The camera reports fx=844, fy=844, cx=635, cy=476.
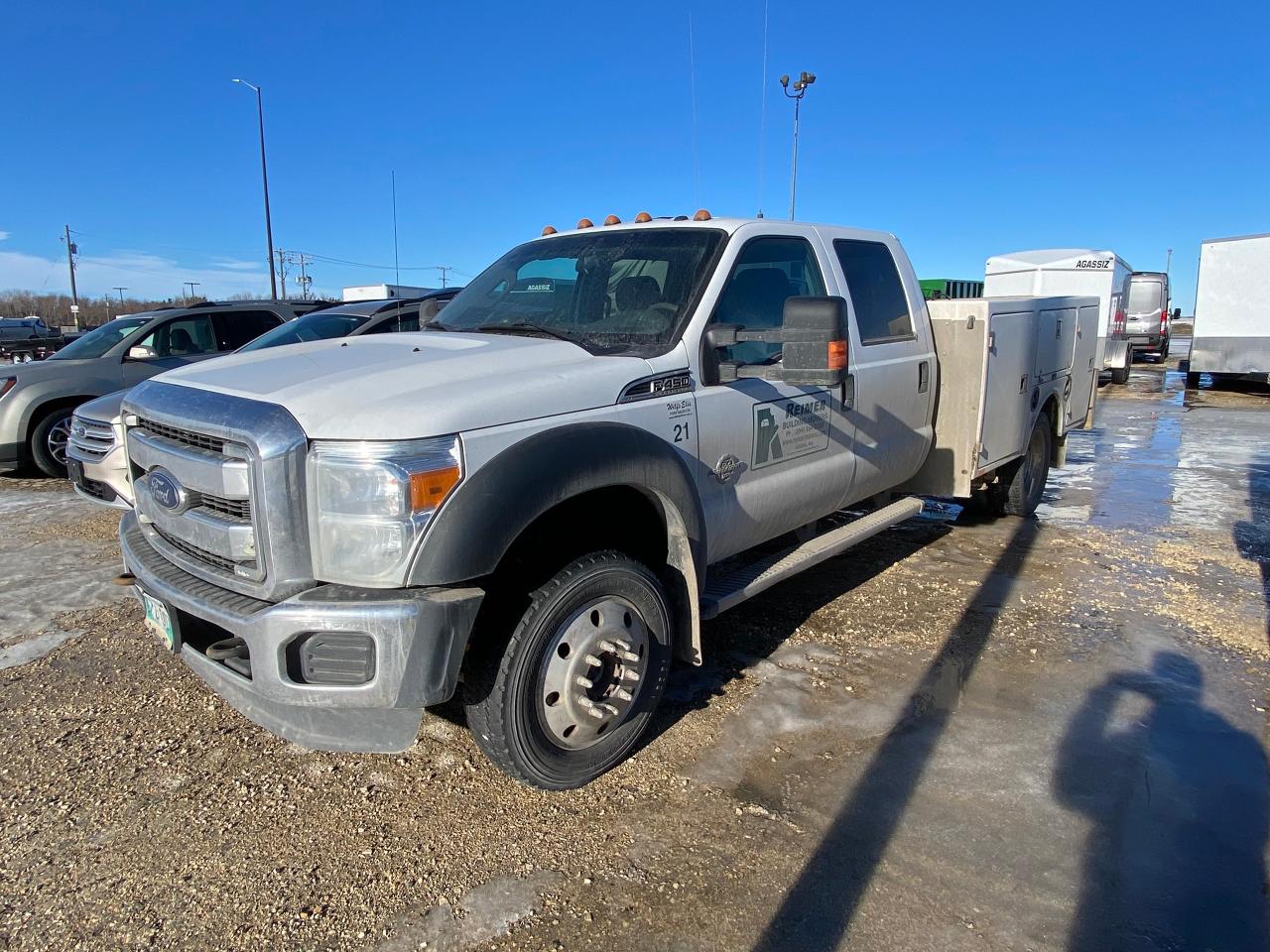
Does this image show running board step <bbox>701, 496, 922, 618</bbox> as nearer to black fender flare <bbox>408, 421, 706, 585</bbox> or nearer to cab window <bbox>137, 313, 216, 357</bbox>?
black fender flare <bbox>408, 421, 706, 585</bbox>

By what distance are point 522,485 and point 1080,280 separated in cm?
1940

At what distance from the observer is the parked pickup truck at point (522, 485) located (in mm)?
2447

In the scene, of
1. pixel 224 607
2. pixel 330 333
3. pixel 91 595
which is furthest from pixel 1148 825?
pixel 330 333

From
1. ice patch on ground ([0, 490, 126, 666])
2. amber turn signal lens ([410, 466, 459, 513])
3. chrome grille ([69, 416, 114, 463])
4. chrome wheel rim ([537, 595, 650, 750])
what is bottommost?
ice patch on ground ([0, 490, 126, 666])

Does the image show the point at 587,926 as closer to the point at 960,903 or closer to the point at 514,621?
the point at 514,621

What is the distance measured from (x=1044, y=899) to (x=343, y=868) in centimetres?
211

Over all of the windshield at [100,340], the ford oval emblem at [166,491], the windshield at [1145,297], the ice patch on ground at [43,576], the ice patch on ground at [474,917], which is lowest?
the ice patch on ground at [474,917]

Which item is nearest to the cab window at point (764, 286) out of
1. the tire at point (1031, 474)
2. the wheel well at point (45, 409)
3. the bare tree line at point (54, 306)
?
the tire at point (1031, 474)

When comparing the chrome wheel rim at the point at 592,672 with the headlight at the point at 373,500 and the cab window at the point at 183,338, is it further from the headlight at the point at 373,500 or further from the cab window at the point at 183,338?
the cab window at the point at 183,338

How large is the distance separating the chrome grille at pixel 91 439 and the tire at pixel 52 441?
9.55 feet

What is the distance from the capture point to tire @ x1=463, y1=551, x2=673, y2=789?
272cm

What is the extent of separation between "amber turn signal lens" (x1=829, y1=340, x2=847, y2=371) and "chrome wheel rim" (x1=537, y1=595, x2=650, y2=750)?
114 cm

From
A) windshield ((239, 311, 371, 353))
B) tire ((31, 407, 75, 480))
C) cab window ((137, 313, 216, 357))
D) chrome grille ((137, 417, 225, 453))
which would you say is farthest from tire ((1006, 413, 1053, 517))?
tire ((31, 407, 75, 480))

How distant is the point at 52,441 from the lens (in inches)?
331
